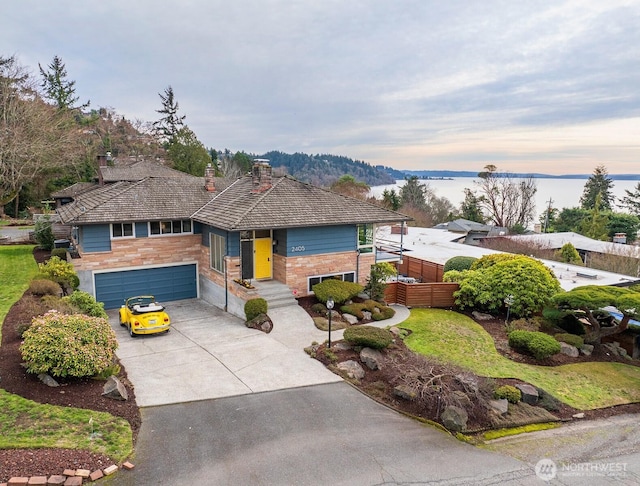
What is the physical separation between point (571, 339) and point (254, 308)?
12415 millimetres

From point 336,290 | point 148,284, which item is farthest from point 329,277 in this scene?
point 148,284

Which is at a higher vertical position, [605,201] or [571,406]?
[605,201]

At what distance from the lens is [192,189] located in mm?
23453

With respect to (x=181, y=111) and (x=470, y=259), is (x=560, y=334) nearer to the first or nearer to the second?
(x=470, y=259)

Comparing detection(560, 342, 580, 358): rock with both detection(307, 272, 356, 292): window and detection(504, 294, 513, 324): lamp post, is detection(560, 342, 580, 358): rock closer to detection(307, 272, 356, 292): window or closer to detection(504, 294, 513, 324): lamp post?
detection(504, 294, 513, 324): lamp post

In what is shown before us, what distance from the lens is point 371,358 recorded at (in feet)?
42.9

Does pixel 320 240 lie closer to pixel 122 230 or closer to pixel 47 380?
pixel 122 230

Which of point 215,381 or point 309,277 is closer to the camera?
point 215,381

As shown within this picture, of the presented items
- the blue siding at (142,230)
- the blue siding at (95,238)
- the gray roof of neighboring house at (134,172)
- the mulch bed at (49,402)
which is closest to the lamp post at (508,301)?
the mulch bed at (49,402)

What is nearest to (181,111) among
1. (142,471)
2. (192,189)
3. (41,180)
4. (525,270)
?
(41,180)

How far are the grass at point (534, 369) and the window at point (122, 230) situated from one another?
13580 mm

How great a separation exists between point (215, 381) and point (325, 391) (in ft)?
10.5

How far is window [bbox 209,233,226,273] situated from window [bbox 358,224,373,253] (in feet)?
22.5

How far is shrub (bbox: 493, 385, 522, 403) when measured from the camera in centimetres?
1128
